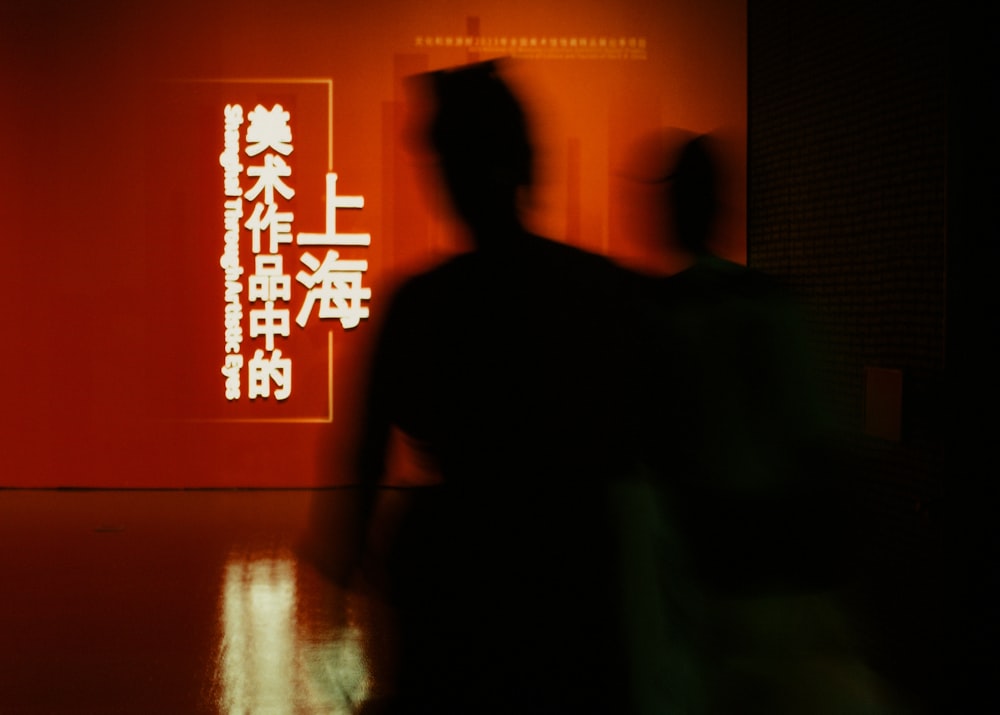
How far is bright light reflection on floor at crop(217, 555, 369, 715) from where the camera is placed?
3393 millimetres

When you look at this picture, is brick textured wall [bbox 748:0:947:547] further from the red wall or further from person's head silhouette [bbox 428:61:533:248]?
the red wall

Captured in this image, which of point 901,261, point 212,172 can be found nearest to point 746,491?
point 901,261

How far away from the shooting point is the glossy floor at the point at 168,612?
11.3ft

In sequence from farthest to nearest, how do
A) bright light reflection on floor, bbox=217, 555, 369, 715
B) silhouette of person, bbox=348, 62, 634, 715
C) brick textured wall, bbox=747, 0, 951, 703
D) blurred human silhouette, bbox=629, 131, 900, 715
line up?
bright light reflection on floor, bbox=217, 555, 369, 715, brick textured wall, bbox=747, 0, 951, 703, blurred human silhouette, bbox=629, 131, 900, 715, silhouette of person, bbox=348, 62, 634, 715

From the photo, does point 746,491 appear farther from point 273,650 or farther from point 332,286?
point 332,286

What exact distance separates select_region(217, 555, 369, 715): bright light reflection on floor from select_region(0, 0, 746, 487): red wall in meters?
2.12

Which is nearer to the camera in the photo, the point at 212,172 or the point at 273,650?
the point at 273,650

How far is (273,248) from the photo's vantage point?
6844 mm

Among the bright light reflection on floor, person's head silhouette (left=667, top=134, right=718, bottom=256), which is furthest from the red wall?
person's head silhouette (left=667, top=134, right=718, bottom=256)

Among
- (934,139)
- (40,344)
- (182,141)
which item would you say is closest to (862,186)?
(934,139)

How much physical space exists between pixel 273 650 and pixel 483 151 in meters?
2.88

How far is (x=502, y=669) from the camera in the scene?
145cm

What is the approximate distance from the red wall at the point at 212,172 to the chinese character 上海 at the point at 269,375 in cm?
6

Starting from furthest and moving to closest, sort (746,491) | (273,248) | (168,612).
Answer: (273,248), (168,612), (746,491)
